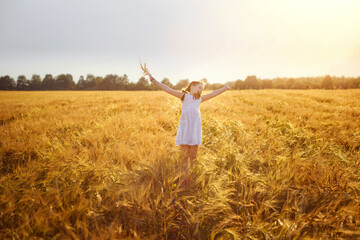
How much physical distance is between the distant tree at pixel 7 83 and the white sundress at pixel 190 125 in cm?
8559

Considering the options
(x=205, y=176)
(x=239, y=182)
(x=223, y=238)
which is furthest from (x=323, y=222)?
(x=205, y=176)

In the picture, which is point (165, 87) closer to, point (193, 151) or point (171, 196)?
point (193, 151)

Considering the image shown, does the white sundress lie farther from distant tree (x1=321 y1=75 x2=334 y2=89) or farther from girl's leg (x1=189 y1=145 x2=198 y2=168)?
distant tree (x1=321 y1=75 x2=334 y2=89)

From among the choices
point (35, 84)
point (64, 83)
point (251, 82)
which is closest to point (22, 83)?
point (35, 84)

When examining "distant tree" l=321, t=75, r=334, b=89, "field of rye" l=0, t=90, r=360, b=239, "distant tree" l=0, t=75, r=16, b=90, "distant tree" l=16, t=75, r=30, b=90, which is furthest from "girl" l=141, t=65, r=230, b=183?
"distant tree" l=16, t=75, r=30, b=90

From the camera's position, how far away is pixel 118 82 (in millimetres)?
73438

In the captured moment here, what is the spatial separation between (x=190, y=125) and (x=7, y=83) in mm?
87881

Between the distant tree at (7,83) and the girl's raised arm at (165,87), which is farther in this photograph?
the distant tree at (7,83)

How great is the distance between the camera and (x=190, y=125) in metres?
2.64

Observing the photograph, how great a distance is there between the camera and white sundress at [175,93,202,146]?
2.62 metres

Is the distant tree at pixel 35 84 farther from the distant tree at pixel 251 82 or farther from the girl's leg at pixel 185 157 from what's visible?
the girl's leg at pixel 185 157

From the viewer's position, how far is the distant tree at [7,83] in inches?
2401

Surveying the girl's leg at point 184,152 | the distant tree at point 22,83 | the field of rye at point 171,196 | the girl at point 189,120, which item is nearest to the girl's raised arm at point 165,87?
the girl at point 189,120

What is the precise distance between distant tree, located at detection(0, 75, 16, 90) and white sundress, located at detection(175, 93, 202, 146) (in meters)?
85.6
